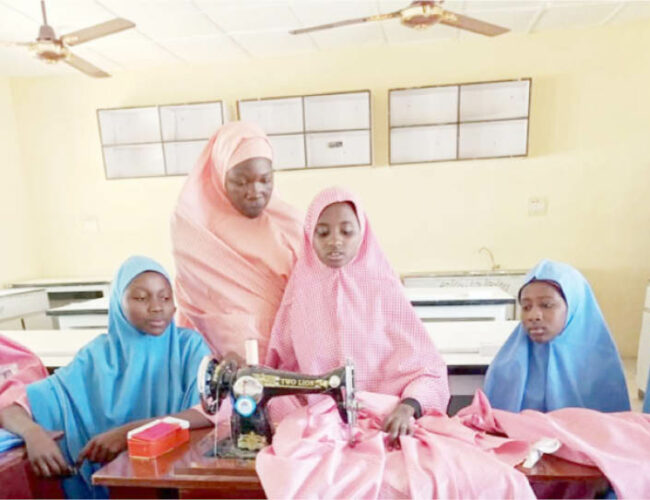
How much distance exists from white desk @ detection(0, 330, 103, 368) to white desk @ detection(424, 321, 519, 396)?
147 centimetres

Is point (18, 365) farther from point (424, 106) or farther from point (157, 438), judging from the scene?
point (424, 106)

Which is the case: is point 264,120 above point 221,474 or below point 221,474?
above

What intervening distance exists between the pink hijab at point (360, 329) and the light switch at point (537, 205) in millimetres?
3165

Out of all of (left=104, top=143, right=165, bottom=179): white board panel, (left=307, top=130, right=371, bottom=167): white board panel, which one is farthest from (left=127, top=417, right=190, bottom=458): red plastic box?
(left=104, top=143, right=165, bottom=179): white board panel

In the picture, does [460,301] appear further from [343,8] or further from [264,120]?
[264,120]

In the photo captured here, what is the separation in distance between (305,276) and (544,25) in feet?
11.5

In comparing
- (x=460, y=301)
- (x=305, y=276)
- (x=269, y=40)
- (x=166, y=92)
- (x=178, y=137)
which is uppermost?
(x=269, y=40)

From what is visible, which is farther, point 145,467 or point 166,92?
point 166,92

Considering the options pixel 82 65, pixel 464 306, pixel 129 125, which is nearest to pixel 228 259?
pixel 464 306

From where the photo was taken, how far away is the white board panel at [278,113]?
3976 millimetres

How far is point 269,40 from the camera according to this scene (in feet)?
11.9

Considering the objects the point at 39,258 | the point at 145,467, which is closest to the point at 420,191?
the point at 145,467

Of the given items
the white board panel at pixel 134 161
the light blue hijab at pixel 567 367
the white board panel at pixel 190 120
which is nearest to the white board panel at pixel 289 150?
the white board panel at pixel 190 120

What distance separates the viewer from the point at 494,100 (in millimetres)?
3699
